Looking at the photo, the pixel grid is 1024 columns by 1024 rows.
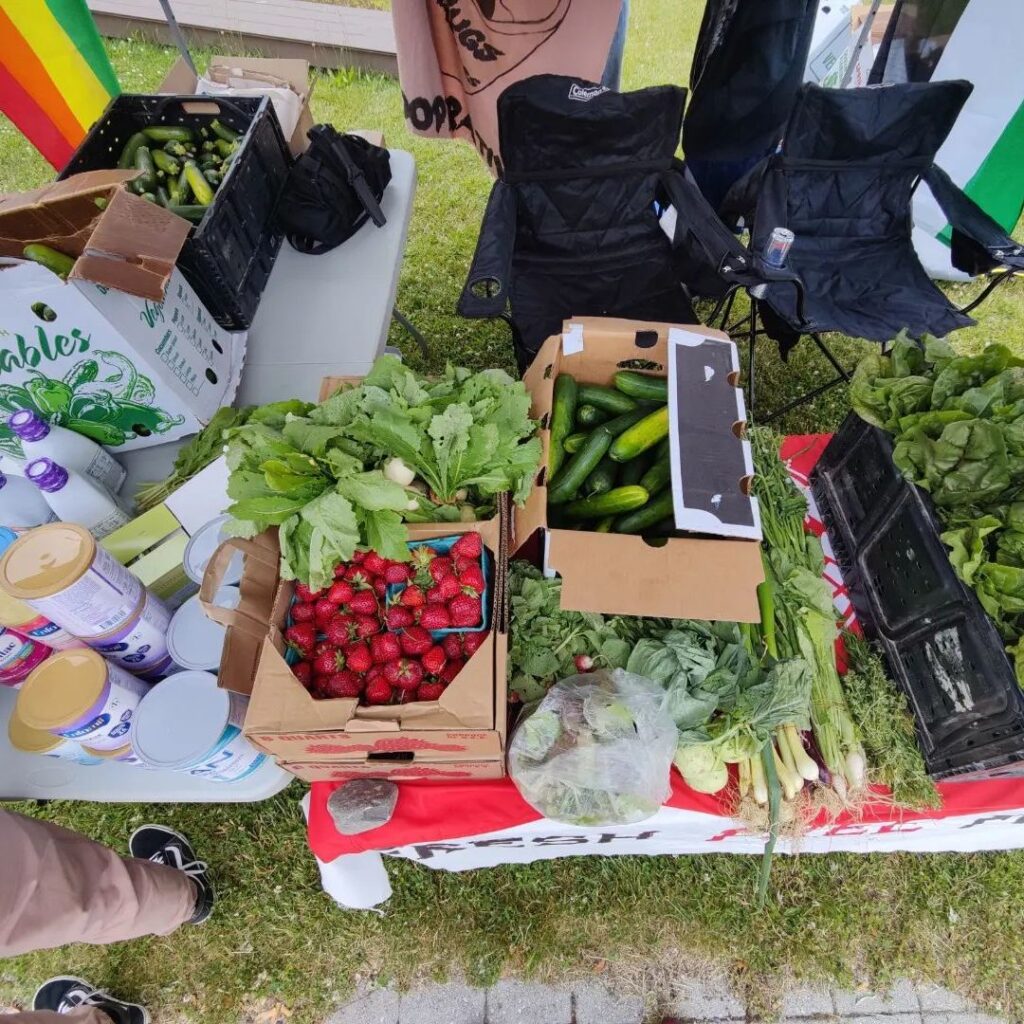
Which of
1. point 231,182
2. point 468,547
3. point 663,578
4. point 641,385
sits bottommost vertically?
point 663,578

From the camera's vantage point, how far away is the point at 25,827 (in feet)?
4.67

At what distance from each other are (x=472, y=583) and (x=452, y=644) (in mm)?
148

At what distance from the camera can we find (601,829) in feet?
5.26

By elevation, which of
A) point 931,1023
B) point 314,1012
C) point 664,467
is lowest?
point 931,1023

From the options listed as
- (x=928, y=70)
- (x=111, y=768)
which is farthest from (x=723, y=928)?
(x=928, y=70)

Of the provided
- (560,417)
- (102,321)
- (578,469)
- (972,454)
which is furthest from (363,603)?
(972,454)

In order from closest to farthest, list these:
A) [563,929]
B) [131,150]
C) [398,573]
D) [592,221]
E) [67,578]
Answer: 1. [67,578]
2. [398,573]
3. [563,929]
4. [131,150]
5. [592,221]

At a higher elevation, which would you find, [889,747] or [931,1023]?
[889,747]

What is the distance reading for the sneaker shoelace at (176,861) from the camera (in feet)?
6.95

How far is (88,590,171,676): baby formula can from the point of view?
127 cm

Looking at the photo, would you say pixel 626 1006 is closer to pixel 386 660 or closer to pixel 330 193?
pixel 386 660

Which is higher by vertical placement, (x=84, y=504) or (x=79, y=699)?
(x=84, y=504)

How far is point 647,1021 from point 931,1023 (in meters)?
0.89

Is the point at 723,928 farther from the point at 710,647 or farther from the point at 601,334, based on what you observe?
the point at 601,334
